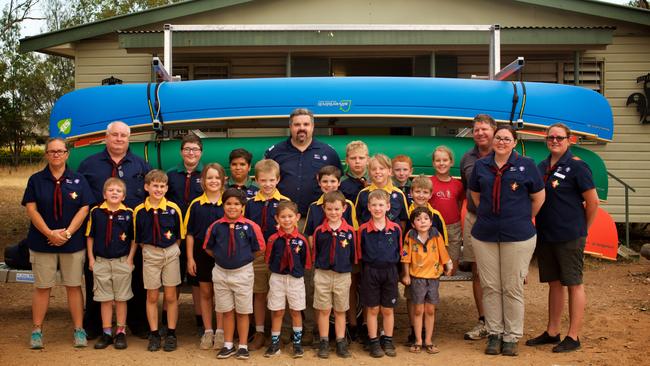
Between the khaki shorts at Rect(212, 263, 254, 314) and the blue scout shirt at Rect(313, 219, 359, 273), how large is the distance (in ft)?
1.75

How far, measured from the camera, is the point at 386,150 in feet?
22.4

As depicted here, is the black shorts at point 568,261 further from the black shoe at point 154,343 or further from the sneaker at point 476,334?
the black shoe at point 154,343

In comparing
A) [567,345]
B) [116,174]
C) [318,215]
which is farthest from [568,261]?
[116,174]

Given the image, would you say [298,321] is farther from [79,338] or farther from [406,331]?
[79,338]

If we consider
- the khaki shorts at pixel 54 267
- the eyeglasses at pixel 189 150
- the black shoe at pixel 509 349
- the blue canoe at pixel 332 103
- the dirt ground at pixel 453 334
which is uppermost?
the blue canoe at pixel 332 103

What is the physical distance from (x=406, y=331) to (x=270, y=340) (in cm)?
132

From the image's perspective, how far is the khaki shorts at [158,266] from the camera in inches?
203

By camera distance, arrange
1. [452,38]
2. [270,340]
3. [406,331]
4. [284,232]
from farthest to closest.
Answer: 1. [452,38]
2. [406,331]
3. [270,340]
4. [284,232]

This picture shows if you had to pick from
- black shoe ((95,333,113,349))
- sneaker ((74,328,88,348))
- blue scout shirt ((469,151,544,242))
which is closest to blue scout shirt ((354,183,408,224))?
blue scout shirt ((469,151,544,242))

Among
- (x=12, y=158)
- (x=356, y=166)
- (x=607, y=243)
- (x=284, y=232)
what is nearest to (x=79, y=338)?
(x=284, y=232)

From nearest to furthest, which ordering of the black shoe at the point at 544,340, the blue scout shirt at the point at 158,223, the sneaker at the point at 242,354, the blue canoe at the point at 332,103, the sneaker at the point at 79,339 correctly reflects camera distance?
the sneaker at the point at 242,354 < the blue scout shirt at the point at 158,223 < the sneaker at the point at 79,339 < the black shoe at the point at 544,340 < the blue canoe at the point at 332,103

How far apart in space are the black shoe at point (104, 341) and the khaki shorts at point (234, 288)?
0.98 m

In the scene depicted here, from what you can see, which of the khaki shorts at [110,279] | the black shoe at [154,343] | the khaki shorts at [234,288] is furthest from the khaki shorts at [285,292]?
the khaki shorts at [110,279]

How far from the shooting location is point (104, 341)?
17.1ft
